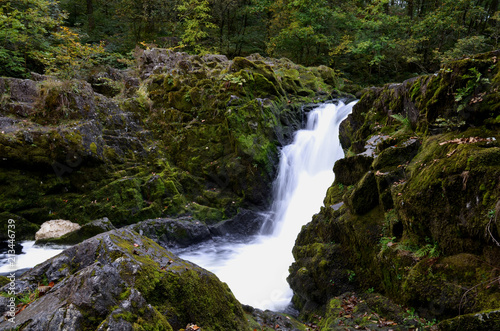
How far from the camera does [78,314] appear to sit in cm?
234

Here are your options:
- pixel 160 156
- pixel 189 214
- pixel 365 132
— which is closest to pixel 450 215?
pixel 365 132

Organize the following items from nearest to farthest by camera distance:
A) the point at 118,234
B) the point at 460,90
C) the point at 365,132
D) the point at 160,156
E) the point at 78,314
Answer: the point at 78,314, the point at 118,234, the point at 460,90, the point at 365,132, the point at 160,156

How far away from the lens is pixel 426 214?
3936mm

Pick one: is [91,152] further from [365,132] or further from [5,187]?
[365,132]

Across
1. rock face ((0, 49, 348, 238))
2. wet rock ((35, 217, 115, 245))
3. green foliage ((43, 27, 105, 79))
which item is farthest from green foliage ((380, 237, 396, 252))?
green foliage ((43, 27, 105, 79))

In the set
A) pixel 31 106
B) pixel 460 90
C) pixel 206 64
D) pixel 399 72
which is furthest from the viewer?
pixel 399 72

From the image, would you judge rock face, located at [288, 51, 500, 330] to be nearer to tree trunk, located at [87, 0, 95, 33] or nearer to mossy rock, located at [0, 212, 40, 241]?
mossy rock, located at [0, 212, 40, 241]

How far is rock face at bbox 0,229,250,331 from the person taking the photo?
2.38m

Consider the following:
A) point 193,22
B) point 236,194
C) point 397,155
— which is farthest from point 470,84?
point 193,22

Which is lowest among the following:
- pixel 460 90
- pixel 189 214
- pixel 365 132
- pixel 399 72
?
pixel 189 214

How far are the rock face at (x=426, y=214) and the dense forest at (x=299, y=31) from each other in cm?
1012

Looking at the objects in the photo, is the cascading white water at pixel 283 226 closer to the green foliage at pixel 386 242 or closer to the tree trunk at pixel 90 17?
the green foliage at pixel 386 242

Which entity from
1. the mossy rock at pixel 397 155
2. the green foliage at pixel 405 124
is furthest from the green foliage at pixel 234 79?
the mossy rock at pixel 397 155

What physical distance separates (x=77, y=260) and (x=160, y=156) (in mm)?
7616
